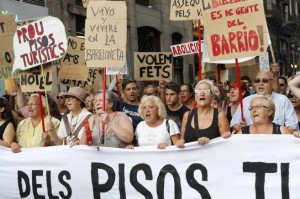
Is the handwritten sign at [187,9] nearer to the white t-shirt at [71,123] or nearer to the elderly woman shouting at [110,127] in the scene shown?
the white t-shirt at [71,123]

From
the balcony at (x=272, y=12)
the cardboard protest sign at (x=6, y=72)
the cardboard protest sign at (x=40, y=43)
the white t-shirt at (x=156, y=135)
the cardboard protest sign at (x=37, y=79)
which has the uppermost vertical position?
the balcony at (x=272, y=12)

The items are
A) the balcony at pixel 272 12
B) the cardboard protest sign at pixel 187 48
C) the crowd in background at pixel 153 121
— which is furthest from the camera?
the balcony at pixel 272 12

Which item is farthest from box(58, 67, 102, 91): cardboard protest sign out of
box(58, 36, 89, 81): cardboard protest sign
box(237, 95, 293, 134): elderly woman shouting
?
box(237, 95, 293, 134): elderly woman shouting

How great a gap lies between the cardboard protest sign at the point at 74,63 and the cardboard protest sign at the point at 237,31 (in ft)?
10.5

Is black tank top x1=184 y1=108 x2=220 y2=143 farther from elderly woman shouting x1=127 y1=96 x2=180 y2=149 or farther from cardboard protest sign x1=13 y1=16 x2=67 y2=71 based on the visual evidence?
cardboard protest sign x1=13 y1=16 x2=67 y2=71

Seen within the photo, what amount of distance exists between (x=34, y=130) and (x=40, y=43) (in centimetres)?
91

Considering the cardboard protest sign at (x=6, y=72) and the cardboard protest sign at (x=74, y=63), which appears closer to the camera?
the cardboard protest sign at (x=6, y=72)

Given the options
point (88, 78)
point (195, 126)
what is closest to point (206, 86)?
point (195, 126)

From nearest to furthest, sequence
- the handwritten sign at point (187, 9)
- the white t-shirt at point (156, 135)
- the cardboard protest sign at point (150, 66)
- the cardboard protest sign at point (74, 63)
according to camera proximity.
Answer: the white t-shirt at point (156, 135), the handwritten sign at point (187, 9), the cardboard protest sign at point (74, 63), the cardboard protest sign at point (150, 66)

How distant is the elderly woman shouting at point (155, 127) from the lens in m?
5.09

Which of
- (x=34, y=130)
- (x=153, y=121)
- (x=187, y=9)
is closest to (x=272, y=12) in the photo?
(x=187, y=9)

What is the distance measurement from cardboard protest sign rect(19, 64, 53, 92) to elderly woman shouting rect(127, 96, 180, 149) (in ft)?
3.94

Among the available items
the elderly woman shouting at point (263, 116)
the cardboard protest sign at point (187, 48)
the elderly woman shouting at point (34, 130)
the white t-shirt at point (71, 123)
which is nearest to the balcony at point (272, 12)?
the cardboard protest sign at point (187, 48)

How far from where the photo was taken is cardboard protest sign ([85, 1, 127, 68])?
5801 mm
